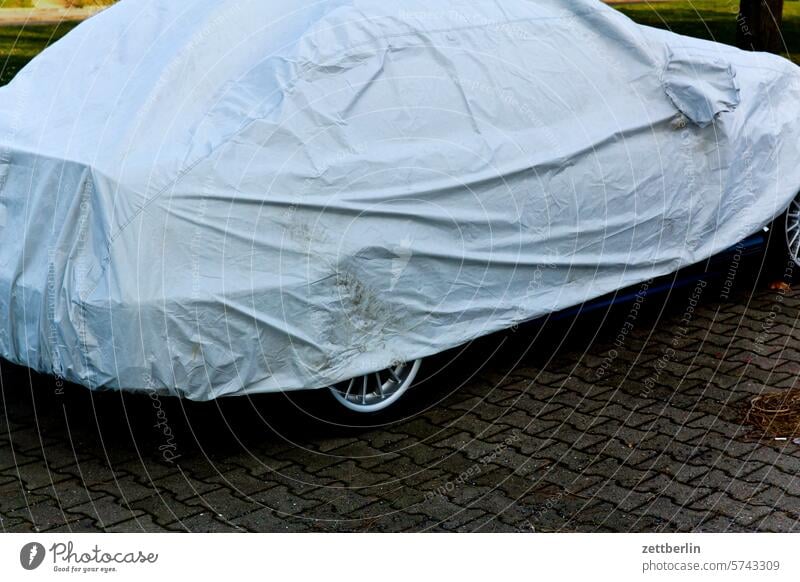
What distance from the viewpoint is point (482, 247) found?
215 inches

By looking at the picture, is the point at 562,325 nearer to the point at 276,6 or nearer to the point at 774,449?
the point at 774,449

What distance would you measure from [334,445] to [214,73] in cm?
176

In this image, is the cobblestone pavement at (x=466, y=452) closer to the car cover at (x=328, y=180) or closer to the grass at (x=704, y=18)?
the car cover at (x=328, y=180)

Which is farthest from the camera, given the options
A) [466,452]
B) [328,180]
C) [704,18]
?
[704,18]

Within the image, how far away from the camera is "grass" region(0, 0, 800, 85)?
14.4m

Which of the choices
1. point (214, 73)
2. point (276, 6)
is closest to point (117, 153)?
point (214, 73)

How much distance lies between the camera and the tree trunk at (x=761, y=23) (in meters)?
9.51


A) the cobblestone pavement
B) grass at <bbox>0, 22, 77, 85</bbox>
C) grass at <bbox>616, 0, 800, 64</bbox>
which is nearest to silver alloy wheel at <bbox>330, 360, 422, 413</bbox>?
the cobblestone pavement

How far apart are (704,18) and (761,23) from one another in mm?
6582

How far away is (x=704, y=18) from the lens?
15906mm

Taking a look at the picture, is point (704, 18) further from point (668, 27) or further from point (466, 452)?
point (466, 452)
